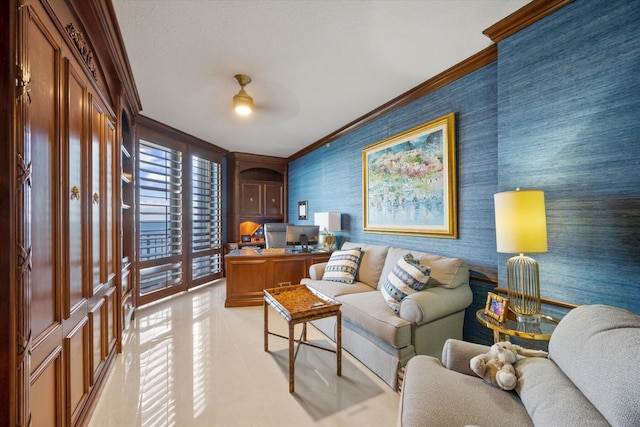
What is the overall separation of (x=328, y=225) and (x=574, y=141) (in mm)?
3033

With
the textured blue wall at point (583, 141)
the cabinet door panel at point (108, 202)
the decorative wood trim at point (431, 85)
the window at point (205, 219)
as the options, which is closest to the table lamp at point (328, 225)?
the decorative wood trim at point (431, 85)

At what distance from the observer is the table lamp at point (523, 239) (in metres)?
1.67

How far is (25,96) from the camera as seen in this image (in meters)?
1.03

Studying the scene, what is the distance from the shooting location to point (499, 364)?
1368 mm

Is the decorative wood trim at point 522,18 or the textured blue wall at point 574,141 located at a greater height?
the decorative wood trim at point 522,18

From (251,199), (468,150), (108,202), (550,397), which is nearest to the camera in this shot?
(550,397)

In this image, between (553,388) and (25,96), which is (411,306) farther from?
(25,96)

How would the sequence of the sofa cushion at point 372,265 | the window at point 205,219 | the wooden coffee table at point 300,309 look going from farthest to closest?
the window at point 205,219, the sofa cushion at point 372,265, the wooden coffee table at point 300,309

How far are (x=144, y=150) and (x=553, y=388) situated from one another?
196 inches

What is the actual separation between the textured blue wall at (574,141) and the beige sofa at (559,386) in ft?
2.05

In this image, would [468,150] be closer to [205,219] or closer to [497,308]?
[497,308]

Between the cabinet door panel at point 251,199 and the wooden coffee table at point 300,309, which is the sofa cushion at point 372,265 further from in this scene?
the cabinet door panel at point 251,199

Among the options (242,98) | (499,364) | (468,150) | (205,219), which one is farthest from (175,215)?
(499,364)

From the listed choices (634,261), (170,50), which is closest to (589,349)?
(634,261)
